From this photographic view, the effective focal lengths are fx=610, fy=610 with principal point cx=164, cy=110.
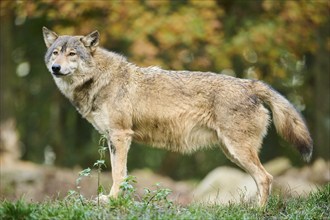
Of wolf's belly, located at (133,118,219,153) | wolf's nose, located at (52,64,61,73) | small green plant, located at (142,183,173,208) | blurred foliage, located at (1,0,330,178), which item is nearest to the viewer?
small green plant, located at (142,183,173,208)

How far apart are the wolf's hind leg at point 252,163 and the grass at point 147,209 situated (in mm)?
306

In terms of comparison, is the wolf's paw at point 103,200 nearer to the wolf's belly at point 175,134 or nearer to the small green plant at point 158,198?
the small green plant at point 158,198

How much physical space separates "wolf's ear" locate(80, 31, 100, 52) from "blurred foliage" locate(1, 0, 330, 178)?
650cm

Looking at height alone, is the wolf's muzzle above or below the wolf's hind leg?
above

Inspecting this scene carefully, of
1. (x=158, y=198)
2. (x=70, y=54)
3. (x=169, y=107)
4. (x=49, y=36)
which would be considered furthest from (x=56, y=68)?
(x=158, y=198)

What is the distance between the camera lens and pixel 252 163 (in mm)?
7762

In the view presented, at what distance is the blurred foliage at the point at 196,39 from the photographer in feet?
49.1

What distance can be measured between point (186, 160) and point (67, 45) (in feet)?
52.1

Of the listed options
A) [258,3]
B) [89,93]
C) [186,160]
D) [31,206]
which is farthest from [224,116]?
[186,160]

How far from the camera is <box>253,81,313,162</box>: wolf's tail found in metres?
7.92

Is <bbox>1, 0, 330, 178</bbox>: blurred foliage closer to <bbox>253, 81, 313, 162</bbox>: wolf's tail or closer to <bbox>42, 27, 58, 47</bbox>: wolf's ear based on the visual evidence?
<bbox>42, 27, 58, 47</bbox>: wolf's ear

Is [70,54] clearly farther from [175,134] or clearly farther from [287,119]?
[287,119]

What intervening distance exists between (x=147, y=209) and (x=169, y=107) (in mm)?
2040

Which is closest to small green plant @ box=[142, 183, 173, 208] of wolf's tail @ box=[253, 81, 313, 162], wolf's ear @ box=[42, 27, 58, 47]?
wolf's tail @ box=[253, 81, 313, 162]
